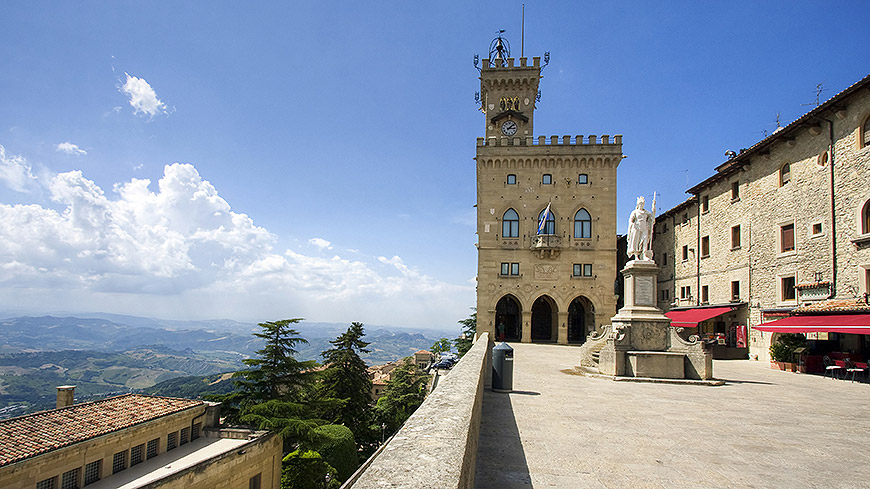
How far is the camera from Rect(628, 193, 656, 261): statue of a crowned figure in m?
14.1

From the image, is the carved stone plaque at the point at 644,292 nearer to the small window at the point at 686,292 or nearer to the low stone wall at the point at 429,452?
the low stone wall at the point at 429,452

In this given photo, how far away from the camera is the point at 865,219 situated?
16734mm

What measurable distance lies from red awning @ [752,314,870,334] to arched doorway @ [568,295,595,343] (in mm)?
15205

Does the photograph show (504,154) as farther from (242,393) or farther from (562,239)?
(242,393)

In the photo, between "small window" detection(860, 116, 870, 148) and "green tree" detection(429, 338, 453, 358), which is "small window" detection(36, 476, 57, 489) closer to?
"small window" detection(860, 116, 870, 148)

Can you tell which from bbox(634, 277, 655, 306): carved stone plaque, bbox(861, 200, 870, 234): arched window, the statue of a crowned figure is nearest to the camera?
bbox(634, 277, 655, 306): carved stone plaque

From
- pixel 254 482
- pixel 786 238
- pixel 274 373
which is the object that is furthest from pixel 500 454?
pixel 274 373

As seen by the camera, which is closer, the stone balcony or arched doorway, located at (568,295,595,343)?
the stone balcony

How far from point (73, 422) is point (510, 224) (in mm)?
26575

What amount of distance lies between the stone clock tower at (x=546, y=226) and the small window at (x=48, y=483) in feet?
76.5

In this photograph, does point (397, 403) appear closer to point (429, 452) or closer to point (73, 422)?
point (73, 422)

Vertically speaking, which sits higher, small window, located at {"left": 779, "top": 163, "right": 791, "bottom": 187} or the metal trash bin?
small window, located at {"left": 779, "top": 163, "right": 791, "bottom": 187}

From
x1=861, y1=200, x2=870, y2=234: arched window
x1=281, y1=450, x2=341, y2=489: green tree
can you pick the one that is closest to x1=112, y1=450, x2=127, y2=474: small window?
x1=281, y1=450, x2=341, y2=489: green tree

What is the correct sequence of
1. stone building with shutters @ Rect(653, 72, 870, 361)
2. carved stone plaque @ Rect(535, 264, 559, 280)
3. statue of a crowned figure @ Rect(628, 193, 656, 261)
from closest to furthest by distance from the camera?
statue of a crowned figure @ Rect(628, 193, 656, 261) → stone building with shutters @ Rect(653, 72, 870, 361) → carved stone plaque @ Rect(535, 264, 559, 280)
